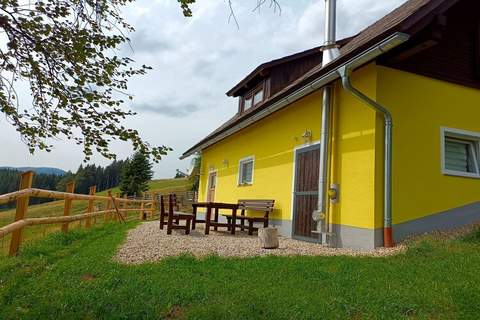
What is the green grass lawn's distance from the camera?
129 inches

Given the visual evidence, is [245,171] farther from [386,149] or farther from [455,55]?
[455,55]

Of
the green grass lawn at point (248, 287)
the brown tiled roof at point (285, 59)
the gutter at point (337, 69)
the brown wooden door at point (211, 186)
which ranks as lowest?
the green grass lawn at point (248, 287)

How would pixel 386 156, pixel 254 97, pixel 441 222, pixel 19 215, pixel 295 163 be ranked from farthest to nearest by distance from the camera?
pixel 254 97, pixel 295 163, pixel 441 222, pixel 386 156, pixel 19 215

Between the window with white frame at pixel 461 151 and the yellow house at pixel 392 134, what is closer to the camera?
the yellow house at pixel 392 134

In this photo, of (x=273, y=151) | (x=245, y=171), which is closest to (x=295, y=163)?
(x=273, y=151)

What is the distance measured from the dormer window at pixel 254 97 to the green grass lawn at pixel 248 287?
25.9 feet

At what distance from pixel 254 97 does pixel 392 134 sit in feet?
22.7

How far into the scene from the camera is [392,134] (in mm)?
6883

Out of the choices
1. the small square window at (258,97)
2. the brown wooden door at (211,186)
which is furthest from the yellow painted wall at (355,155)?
the brown wooden door at (211,186)

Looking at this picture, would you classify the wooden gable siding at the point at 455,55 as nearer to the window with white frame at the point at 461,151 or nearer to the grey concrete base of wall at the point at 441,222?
the window with white frame at the point at 461,151

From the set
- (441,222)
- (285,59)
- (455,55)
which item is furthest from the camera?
(285,59)

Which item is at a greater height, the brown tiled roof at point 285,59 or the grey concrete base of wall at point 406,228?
the brown tiled roof at point 285,59

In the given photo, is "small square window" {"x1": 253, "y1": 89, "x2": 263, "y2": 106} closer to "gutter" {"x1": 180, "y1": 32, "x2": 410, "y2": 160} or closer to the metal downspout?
"gutter" {"x1": 180, "y1": 32, "x2": 410, "y2": 160}

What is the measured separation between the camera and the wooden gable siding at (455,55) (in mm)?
7414
